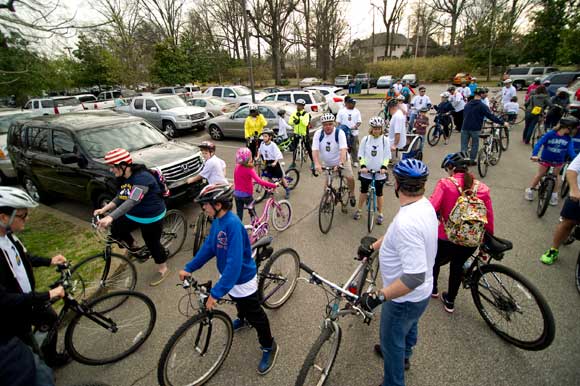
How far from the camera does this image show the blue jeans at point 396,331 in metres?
2.11

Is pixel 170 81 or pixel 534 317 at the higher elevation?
pixel 170 81

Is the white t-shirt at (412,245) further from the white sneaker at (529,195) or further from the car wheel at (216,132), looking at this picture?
the car wheel at (216,132)

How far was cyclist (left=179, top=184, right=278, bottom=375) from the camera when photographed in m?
2.30

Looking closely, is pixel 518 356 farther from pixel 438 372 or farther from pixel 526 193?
pixel 526 193

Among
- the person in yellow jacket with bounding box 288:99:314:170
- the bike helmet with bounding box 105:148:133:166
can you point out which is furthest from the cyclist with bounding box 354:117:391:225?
the person in yellow jacket with bounding box 288:99:314:170

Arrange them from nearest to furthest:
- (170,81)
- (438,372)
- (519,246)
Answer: (438,372), (519,246), (170,81)

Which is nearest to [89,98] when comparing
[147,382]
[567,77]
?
[147,382]

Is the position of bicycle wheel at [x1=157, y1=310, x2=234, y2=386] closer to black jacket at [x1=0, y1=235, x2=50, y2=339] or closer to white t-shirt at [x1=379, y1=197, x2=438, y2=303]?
black jacket at [x1=0, y1=235, x2=50, y2=339]

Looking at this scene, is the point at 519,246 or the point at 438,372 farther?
the point at 519,246

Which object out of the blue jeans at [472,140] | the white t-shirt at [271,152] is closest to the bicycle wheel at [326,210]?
the white t-shirt at [271,152]

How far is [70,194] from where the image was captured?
6.17 m

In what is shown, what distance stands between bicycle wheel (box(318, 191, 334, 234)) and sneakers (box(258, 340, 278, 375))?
8.67ft

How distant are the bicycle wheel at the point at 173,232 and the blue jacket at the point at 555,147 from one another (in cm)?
642

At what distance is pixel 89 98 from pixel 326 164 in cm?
2328
